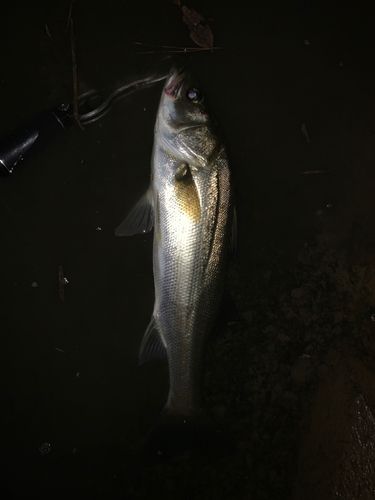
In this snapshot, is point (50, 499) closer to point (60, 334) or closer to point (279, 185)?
point (60, 334)

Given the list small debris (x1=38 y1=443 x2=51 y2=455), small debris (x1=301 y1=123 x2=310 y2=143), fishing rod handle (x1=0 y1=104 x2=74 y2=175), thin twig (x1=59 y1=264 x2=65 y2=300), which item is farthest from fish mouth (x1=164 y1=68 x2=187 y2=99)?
small debris (x1=38 y1=443 x2=51 y2=455)

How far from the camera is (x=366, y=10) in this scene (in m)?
2.74

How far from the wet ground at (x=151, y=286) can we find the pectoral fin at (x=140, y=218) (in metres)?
0.36

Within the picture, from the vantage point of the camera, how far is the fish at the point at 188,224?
200 cm

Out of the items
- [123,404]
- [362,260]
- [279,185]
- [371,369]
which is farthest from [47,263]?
[371,369]

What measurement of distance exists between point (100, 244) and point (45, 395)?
1.32 meters

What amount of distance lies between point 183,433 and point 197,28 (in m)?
3.24

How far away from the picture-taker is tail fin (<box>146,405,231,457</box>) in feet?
7.37

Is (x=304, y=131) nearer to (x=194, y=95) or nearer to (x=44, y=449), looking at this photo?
(x=194, y=95)

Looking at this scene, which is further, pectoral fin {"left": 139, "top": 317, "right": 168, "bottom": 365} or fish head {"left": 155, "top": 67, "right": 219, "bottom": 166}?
pectoral fin {"left": 139, "top": 317, "right": 168, "bottom": 365}

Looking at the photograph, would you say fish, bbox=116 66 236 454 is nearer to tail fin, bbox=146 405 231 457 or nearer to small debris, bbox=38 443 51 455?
tail fin, bbox=146 405 231 457

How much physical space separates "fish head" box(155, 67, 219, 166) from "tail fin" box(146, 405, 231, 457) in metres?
1.79

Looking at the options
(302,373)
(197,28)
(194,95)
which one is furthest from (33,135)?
(302,373)

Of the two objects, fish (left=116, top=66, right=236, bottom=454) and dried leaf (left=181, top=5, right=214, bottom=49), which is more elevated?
dried leaf (left=181, top=5, right=214, bottom=49)
